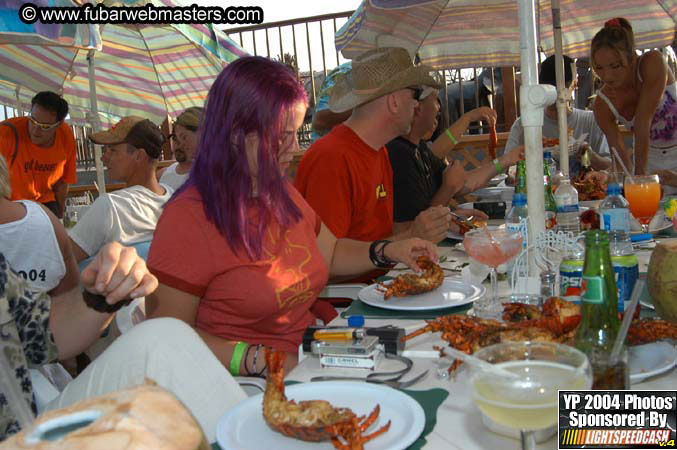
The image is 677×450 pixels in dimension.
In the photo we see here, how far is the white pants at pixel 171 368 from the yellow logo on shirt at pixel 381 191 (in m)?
1.84

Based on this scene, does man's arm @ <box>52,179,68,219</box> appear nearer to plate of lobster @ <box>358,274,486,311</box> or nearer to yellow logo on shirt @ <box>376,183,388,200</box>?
yellow logo on shirt @ <box>376,183,388,200</box>

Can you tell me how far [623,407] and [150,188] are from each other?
3165mm

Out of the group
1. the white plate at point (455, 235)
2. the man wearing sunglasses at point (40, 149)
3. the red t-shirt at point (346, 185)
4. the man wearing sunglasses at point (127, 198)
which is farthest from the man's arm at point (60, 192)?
the white plate at point (455, 235)

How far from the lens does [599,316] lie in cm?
97

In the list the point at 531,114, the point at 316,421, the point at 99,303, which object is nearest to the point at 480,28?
the point at 531,114

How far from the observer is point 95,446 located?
493 millimetres

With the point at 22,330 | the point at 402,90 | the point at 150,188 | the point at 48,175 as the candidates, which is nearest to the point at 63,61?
the point at 48,175

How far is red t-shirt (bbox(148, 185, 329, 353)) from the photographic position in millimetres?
1741

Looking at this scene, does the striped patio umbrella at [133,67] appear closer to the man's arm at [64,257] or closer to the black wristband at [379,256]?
the man's arm at [64,257]

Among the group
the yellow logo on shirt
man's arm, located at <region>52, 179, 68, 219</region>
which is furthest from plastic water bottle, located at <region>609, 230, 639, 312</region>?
man's arm, located at <region>52, 179, 68, 219</region>

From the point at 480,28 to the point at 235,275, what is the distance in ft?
12.2

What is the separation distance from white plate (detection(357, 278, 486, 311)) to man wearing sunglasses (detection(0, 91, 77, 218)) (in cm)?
441

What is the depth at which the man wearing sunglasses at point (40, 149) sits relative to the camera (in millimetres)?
5336

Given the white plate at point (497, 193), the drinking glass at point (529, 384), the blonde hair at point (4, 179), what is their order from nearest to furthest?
the drinking glass at point (529, 384) < the blonde hair at point (4, 179) < the white plate at point (497, 193)
